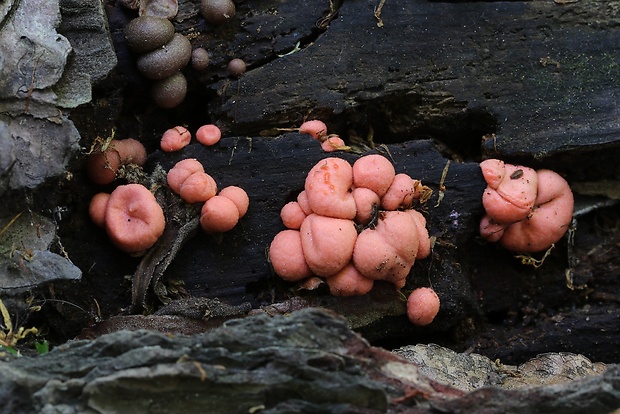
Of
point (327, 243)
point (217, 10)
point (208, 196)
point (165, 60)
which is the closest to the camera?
point (327, 243)

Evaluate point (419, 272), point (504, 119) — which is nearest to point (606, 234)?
point (504, 119)

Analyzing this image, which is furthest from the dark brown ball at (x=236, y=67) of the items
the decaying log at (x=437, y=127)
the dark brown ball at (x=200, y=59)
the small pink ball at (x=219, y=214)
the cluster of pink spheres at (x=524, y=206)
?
the cluster of pink spheres at (x=524, y=206)

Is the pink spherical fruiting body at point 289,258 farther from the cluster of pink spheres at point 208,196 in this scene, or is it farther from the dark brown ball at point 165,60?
the dark brown ball at point 165,60

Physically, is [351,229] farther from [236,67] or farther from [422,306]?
[236,67]

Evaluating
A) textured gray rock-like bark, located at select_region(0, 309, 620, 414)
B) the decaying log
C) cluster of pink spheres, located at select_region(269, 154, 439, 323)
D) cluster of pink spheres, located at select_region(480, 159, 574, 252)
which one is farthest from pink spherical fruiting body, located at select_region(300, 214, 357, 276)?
textured gray rock-like bark, located at select_region(0, 309, 620, 414)

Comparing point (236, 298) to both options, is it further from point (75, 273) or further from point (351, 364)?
point (351, 364)

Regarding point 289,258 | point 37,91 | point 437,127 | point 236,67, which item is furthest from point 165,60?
point 437,127
